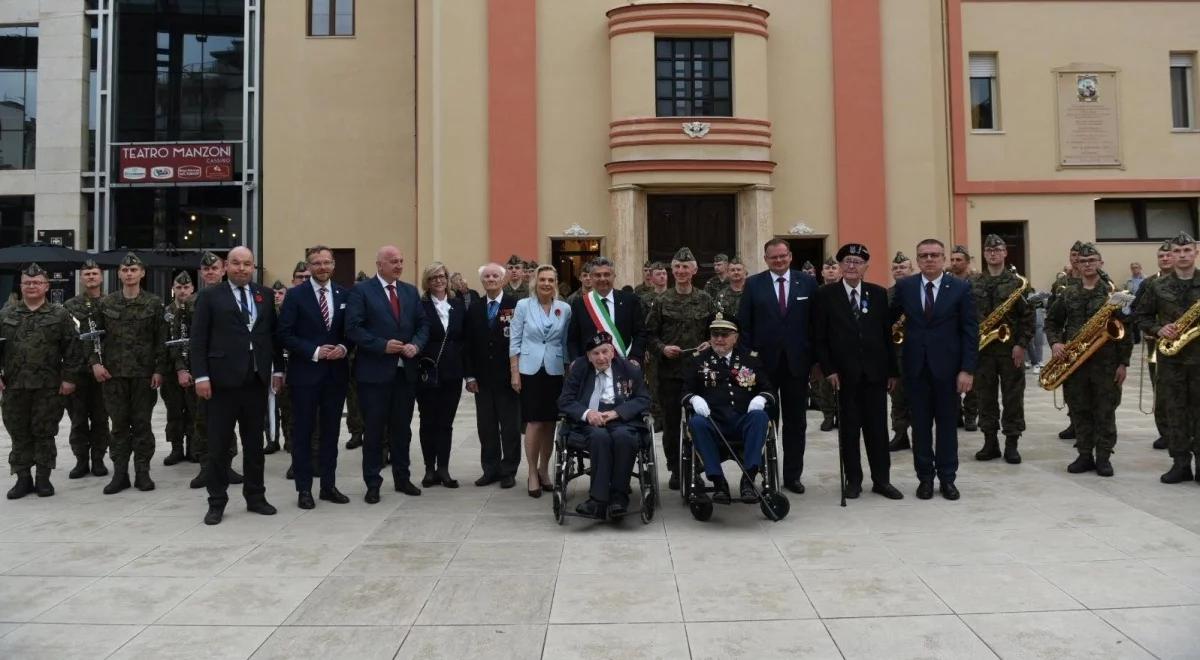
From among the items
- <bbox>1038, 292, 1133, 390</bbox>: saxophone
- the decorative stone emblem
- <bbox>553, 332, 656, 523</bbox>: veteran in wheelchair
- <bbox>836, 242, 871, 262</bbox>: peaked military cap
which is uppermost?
the decorative stone emblem

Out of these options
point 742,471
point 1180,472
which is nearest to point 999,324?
point 1180,472

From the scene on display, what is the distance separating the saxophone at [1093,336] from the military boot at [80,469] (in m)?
9.25

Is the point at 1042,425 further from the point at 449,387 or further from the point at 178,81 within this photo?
the point at 178,81

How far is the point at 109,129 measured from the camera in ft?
76.9

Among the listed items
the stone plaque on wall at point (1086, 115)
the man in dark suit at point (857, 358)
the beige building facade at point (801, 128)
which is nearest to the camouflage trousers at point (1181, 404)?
the man in dark suit at point (857, 358)

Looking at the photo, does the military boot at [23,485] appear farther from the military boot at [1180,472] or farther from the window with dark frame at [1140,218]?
the window with dark frame at [1140,218]

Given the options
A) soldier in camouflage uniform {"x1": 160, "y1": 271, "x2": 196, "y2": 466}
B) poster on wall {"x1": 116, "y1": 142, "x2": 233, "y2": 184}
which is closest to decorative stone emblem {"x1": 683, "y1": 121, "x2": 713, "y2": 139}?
soldier in camouflage uniform {"x1": 160, "y1": 271, "x2": 196, "y2": 466}

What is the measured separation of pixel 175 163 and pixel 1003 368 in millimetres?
22399

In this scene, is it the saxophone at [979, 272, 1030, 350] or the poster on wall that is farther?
the poster on wall

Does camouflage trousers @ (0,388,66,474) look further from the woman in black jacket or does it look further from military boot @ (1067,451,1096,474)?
military boot @ (1067,451,1096,474)

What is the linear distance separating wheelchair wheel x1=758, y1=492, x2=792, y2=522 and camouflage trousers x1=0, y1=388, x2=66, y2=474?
602cm

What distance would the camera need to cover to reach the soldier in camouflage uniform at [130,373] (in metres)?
7.27

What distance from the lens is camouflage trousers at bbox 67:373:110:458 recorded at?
757 cm

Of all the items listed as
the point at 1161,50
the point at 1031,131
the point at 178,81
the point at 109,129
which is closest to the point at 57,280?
the point at 109,129
